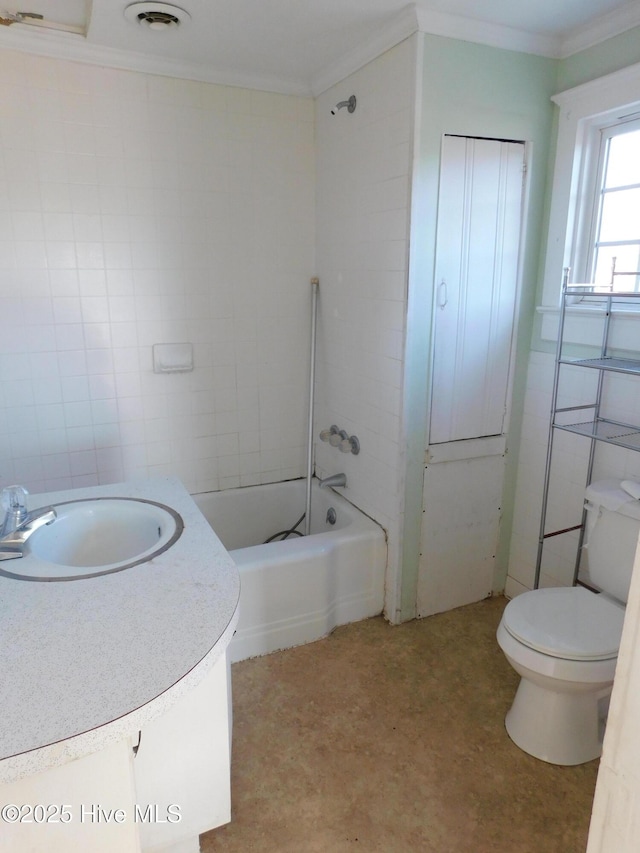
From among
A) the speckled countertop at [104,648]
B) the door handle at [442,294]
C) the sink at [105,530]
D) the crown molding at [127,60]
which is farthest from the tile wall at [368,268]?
the speckled countertop at [104,648]

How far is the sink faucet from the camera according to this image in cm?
133

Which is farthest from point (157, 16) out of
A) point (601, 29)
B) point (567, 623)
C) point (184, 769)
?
point (567, 623)

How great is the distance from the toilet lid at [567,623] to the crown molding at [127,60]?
2.35m

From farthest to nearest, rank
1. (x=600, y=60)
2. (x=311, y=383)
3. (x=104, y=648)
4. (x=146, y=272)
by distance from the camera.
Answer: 1. (x=311, y=383)
2. (x=146, y=272)
3. (x=600, y=60)
4. (x=104, y=648)

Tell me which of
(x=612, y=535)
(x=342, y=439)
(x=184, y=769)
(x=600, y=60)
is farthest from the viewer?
(x=342, y=439)

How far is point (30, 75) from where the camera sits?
7.13 ft

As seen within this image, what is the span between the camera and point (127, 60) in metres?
2.28

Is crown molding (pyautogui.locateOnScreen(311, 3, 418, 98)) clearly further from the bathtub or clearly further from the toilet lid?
the toilet lid

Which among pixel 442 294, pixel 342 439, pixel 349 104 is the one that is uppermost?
pixel 349 104

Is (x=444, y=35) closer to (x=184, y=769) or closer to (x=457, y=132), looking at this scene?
(x=457, y=132)

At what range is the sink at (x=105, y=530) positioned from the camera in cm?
150

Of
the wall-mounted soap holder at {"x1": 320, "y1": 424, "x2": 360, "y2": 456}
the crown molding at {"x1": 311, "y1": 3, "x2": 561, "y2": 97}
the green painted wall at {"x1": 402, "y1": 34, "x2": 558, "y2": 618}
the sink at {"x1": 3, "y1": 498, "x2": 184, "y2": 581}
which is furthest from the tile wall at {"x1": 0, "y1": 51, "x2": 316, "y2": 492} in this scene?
the sink at {"x1": 3, "y1": 498, "x2": 184, "y2": 581}

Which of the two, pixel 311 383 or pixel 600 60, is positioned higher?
pixel 600 60

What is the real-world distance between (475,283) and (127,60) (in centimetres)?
163
